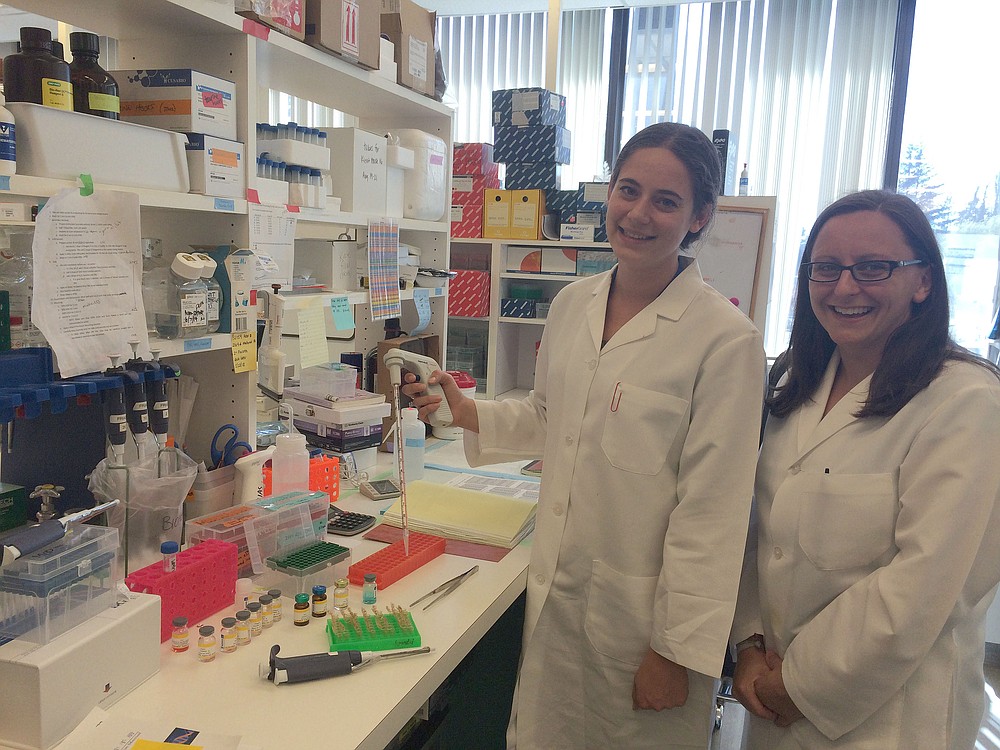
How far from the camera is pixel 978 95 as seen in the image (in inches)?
163

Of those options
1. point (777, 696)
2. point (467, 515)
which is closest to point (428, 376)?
point (467, 515)

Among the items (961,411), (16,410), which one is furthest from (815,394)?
(16,410)

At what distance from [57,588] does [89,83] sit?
32.8 inches

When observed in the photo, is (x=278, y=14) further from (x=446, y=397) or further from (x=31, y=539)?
(x=31, y=539)

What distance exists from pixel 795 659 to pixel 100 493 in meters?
1.20

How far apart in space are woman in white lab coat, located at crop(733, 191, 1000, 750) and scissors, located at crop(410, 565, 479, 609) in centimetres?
52

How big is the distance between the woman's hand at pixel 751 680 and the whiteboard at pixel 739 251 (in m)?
2.15

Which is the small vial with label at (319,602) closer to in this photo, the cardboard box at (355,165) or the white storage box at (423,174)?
the cardboard box at (355,165)

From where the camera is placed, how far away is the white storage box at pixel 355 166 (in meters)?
2.01

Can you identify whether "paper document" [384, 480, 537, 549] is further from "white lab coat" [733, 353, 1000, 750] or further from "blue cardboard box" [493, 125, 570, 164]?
"blue cardboard box" [493, 125, 570, 164]

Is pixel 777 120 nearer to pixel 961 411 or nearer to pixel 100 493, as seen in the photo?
pixel 961 411

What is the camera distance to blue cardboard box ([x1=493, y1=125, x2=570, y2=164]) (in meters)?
3.53

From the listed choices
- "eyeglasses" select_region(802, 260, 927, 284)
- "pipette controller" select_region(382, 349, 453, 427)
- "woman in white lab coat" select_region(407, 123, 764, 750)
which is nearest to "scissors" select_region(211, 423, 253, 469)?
"pipette controller" select_region(382, 349, 453, 427)

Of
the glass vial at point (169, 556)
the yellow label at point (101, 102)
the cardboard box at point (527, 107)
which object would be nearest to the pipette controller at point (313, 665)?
the glass vial at point (169, 556)
